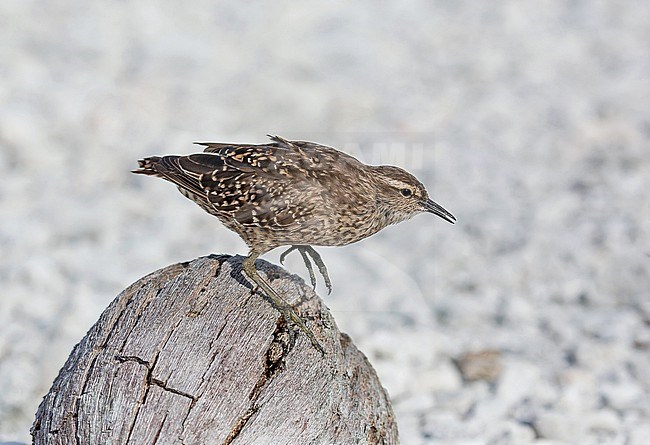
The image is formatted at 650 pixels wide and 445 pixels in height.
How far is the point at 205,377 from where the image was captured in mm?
3309

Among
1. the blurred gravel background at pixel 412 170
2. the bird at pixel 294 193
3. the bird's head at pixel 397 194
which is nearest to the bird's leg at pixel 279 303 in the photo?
the bird at pixel 294 193

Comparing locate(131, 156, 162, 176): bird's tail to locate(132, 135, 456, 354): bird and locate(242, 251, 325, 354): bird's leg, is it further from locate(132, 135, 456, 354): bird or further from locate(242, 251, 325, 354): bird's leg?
locate(242, 251, 325, 354): bird's leg

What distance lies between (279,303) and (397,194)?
2.50 ft

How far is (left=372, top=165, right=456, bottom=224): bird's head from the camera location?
3934 millimetres

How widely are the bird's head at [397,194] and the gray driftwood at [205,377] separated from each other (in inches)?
22.2

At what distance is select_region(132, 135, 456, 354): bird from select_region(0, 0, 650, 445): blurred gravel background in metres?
1.57

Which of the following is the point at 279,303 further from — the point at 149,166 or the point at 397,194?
the point at 149,166

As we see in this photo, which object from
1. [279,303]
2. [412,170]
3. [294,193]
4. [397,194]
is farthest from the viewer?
[412,170]

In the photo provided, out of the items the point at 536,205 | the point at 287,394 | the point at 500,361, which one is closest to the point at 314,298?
the point at 287,394

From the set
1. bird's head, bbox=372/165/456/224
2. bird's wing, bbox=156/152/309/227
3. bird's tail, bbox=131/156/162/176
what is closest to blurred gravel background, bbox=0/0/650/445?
bird's head, bbox=372/165/456/224

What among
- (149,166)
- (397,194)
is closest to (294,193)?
(397,194)

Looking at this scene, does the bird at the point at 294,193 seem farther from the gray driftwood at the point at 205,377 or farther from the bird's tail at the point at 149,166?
the gray driftwood at the point at 205,377

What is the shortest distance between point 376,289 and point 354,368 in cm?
287

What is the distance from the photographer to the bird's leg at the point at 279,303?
3531 millimetres
